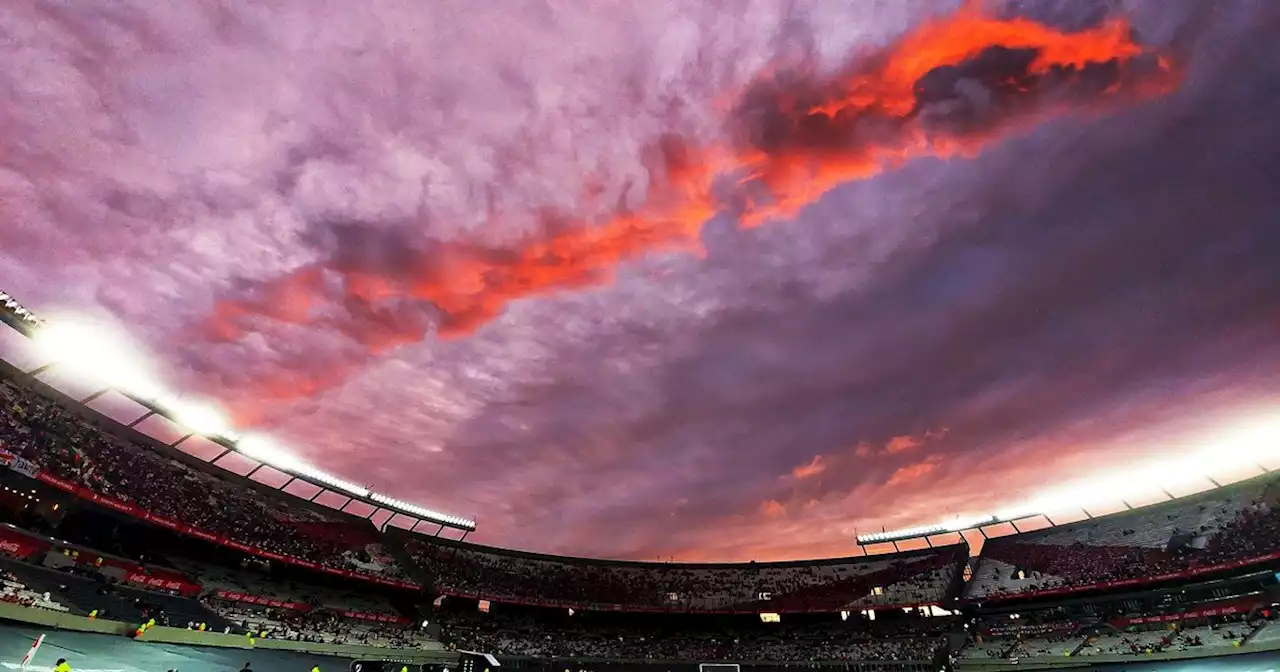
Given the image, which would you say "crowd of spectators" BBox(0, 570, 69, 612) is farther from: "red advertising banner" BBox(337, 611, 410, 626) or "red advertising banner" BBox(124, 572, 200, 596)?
"red advertising banner" BBox(337, 611, 410, 626)

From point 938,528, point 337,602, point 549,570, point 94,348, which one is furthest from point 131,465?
point 938,528

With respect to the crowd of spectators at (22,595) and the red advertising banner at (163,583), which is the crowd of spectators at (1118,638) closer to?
the red advertising banner at (163,583)

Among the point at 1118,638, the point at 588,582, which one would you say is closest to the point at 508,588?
the point at 588,582

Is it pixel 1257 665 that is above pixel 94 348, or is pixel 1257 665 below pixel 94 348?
below

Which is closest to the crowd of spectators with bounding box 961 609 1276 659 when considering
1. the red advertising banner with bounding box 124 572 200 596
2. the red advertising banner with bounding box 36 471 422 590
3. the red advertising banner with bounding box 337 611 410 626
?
the red advertising banner with bounding box 337 611 410 626

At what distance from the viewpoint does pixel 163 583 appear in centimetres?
4325

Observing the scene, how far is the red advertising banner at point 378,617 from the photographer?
5552 cm

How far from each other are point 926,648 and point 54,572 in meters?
79.8

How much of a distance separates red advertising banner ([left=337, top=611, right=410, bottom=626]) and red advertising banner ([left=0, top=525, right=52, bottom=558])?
81.8ft

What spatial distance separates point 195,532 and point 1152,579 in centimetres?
9384

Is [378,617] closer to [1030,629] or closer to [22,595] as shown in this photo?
[22,595]

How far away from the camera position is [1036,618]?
62.0 m

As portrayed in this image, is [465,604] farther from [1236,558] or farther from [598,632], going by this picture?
[1236,558]

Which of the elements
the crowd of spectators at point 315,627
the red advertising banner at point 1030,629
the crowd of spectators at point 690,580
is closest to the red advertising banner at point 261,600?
the crowd of spectators at point 315,627
